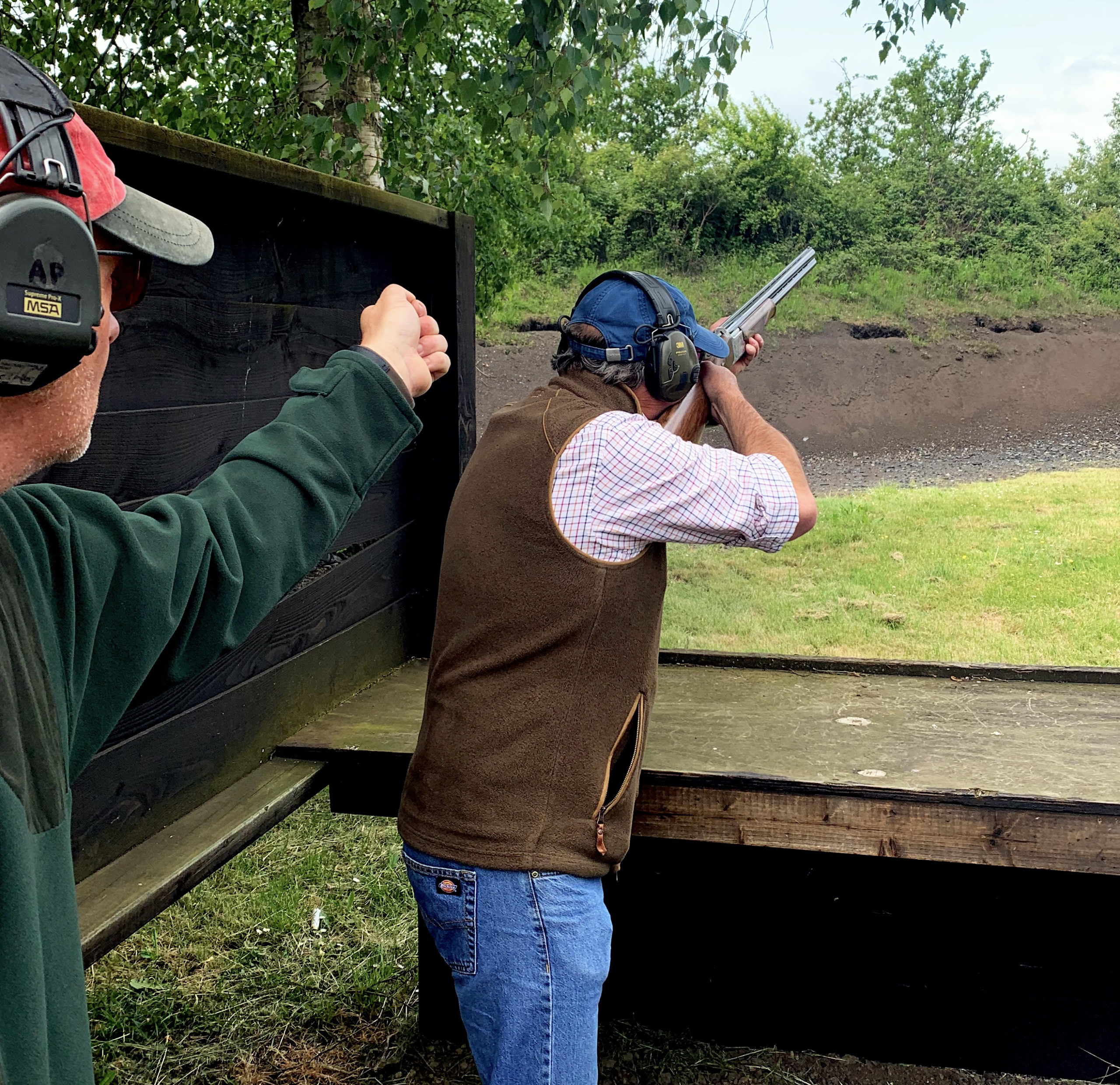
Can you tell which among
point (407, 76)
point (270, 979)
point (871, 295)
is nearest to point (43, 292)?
point (270, 979)

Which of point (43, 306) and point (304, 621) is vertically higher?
point (43, 306)

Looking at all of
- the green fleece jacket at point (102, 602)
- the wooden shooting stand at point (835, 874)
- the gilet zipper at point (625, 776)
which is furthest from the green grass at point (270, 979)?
the green fleece jacket at point (102, 602)

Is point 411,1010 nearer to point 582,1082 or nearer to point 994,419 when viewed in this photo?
point 582,1082

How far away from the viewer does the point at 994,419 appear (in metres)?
16.7

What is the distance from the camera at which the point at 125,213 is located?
3.02ft

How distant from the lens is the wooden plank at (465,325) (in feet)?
10.4

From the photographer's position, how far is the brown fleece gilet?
1.84 metres

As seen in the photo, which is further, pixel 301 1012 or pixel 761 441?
pixel 301 1012

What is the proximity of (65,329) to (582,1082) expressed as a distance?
1502 mm

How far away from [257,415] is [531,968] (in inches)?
48.6

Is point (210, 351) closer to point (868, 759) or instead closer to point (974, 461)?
point (868, 759)

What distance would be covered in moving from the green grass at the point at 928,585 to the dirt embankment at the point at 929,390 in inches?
195

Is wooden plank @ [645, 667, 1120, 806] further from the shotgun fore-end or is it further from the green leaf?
the green leaf

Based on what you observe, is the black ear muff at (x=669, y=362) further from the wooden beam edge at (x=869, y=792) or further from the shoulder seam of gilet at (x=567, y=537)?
the wooden beam edge at (x=869, y=792)
